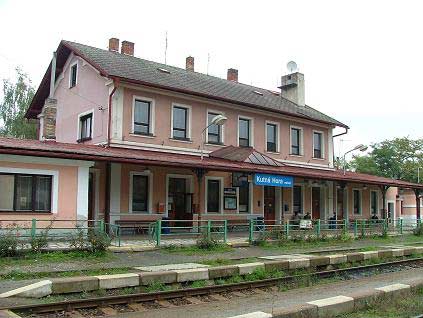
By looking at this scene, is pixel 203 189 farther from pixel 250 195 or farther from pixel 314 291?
pixel 314 291

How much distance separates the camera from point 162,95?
21312mm

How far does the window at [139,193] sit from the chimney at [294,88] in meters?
13.3

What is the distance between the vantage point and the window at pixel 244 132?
24281 millimetres

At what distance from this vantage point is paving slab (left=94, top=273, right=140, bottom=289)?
946 centimetres

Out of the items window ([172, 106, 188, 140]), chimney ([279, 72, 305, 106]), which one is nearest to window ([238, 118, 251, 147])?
window ([172, 106, 188, 140])

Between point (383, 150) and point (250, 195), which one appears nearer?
point (250, 195)

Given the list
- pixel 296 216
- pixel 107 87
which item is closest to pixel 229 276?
pixel 107 87

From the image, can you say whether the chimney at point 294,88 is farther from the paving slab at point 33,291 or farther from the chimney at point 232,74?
the paving slab at point 33,291

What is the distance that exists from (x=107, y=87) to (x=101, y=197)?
15.4 ft

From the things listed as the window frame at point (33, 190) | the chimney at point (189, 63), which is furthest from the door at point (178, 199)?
the chimney at point (189, 63)

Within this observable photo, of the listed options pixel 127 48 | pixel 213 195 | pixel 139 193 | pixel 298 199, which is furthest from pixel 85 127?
pixel 298 199

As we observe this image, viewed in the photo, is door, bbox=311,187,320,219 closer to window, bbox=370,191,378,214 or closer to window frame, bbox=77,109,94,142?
window, bbox=370,191,378,214

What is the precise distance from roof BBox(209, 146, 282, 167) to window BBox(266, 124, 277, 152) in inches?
106

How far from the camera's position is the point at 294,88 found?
3002 centimetres
